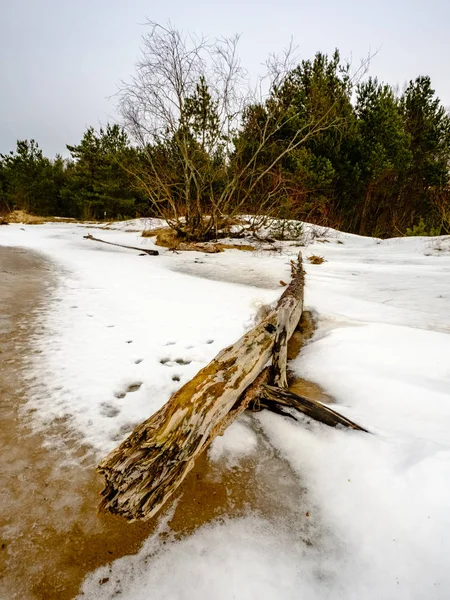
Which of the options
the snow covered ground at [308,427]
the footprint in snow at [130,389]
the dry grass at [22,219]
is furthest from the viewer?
the dry grass at [22,219]

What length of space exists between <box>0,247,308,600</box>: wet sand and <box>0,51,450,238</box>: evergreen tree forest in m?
7.38

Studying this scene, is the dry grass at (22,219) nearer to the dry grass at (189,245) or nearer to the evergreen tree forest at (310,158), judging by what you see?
the evergreen tree forest at (310,158)

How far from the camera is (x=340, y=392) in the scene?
183 cm

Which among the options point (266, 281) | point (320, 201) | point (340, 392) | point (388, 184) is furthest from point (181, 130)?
point (388, 184)

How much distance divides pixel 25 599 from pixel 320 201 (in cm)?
1282

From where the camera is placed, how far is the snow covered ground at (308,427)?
0.89 metres

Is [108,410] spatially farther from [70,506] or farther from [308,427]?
[308,427]

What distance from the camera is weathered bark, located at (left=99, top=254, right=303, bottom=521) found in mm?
911

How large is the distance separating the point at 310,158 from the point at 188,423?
1270 centimetres

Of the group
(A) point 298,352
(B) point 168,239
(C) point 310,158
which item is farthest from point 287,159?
(A) point 298,352

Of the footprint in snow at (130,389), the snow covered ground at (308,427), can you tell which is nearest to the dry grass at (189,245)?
the snow covered ground at (308,427)

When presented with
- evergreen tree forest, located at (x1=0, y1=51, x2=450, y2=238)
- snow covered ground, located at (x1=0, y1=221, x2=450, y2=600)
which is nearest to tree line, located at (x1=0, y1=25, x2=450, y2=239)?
evergreen tree forest, located at (x1=0, y1=51, x2=450, y2=238)

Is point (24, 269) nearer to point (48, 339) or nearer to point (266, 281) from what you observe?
point (48, 339)

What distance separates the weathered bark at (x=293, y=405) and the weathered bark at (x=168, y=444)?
272 mm
